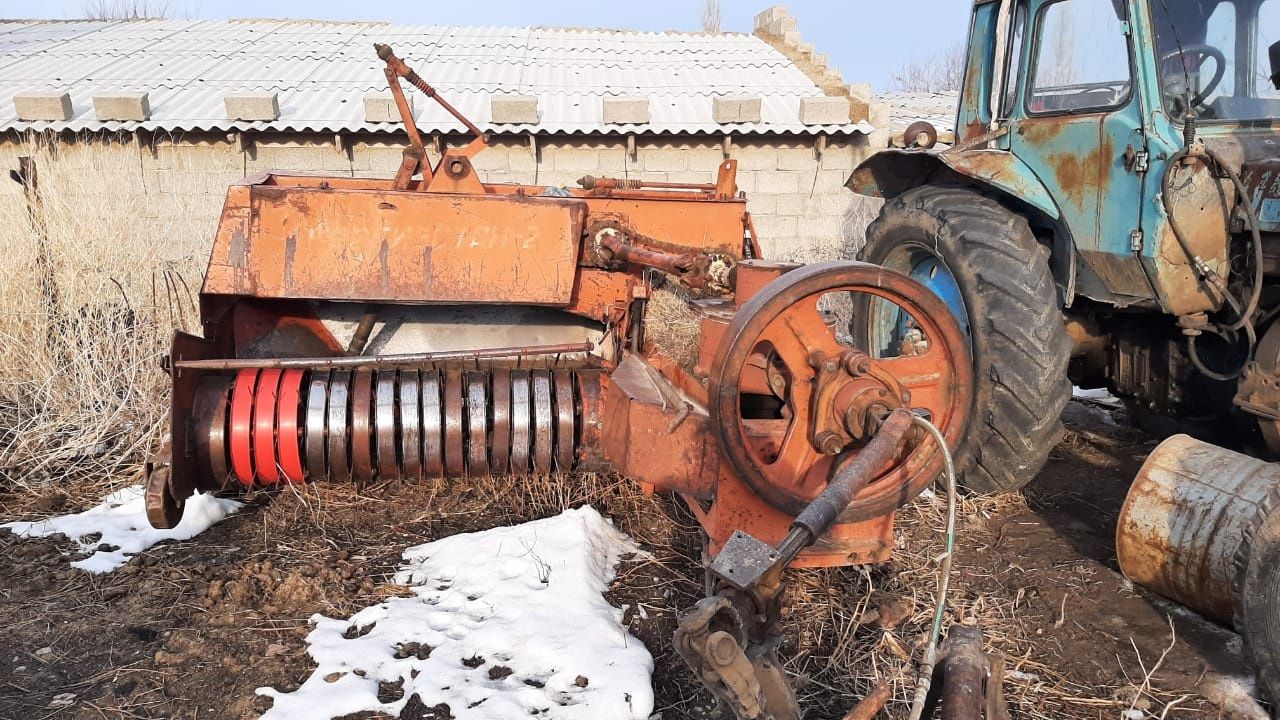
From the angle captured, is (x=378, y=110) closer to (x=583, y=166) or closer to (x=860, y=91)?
(x=583, y=166)

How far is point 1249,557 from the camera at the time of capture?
2.51 metres

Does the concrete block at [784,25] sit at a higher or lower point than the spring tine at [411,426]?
higher

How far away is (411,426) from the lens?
368cm

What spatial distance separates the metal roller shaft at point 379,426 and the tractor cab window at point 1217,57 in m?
2.67

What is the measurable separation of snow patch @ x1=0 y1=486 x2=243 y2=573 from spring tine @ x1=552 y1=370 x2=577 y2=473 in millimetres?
1463

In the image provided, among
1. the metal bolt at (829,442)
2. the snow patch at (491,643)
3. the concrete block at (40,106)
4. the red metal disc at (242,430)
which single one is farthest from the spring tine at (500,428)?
the concrete block at (40,106)

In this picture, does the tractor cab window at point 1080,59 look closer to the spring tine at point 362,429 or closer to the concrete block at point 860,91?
the spring tine at point 362,429

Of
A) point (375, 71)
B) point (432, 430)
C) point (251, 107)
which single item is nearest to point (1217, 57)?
point (432, 430)

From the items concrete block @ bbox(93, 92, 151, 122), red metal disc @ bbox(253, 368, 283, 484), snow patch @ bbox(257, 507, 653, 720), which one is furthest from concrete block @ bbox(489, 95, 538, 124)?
snow patch @ bbox(257, 507, 653, 720)

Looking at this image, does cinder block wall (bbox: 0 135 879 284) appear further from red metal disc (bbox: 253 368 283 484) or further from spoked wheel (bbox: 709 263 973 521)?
spoked wheel (bbox: 709 263 973 521)

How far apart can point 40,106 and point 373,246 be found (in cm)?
752

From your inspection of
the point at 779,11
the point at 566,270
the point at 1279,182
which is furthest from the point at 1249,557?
the point at 779,11

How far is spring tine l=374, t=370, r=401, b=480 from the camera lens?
3.69 m

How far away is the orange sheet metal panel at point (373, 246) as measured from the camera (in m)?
3.98
